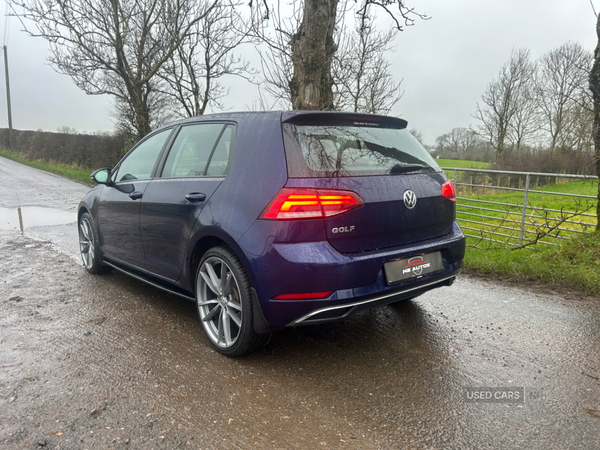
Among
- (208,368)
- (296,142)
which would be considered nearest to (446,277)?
(296,142)

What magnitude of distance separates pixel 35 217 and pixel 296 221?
8.56 meters

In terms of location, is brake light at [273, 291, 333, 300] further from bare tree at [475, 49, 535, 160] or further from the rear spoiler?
bare tree at [475, 49, 535, 160]

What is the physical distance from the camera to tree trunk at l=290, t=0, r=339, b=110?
7.23 metres

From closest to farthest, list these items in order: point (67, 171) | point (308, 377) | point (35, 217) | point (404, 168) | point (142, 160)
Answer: point (308, 377), point (404, 168), point (142, 160), point (35, 217), point (67, 171)

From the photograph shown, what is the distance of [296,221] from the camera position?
2.64m

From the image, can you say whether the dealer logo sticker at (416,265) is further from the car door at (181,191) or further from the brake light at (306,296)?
the car door at (181,191)

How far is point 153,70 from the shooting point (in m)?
16.8

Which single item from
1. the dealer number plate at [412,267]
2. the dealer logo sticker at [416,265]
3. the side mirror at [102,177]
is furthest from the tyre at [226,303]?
the side mirror at [102,177]

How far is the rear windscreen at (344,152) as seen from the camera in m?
2.78

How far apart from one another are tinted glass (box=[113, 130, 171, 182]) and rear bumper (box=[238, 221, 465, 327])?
74.7 inches

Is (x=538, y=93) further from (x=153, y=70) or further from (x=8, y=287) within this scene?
(x=8, y=287)

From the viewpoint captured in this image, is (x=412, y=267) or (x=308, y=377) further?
(x=412, y=267)

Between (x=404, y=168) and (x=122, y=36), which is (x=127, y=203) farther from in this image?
(x=122, y=36)

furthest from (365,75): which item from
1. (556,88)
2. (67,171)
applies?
(556,88)
